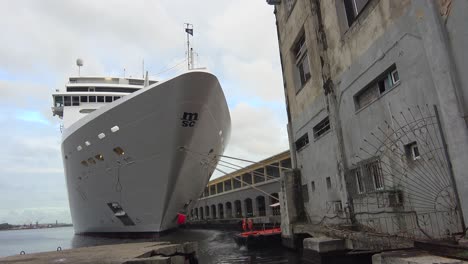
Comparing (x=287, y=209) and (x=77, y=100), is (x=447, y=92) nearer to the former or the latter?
(x=287, y=209)

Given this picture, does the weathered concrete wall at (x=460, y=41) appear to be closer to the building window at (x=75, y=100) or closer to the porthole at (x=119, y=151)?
the porthole at (x=119, y=151)

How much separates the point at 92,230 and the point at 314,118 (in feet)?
46.4

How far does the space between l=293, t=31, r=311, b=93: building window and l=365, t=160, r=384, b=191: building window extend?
529 cm

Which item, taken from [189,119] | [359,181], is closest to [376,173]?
[359,181]

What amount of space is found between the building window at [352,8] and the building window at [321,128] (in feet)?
10.2

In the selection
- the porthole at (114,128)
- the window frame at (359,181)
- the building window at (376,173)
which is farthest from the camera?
the porthole at (114,128)

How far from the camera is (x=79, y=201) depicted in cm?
1981

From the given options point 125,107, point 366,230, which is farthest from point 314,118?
point 125,107

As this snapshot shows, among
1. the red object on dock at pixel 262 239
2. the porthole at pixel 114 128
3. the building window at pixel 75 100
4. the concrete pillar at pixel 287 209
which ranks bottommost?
the red object on dock at pixel 262 239

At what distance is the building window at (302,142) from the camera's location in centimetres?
1374

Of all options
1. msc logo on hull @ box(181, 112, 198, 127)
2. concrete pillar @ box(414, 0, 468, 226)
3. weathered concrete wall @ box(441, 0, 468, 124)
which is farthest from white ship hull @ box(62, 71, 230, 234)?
weathered concrete wall @ box(441, 0, 468, 124)

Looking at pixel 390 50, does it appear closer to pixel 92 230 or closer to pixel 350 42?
Result: pixel 350 42

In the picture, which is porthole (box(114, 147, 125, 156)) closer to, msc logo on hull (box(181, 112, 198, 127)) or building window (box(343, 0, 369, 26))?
msc logo on hull (box(181, 112, 198, 127))

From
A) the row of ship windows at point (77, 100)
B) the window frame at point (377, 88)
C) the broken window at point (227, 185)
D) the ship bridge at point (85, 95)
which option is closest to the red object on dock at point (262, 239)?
the window frame at point (377, 88)
